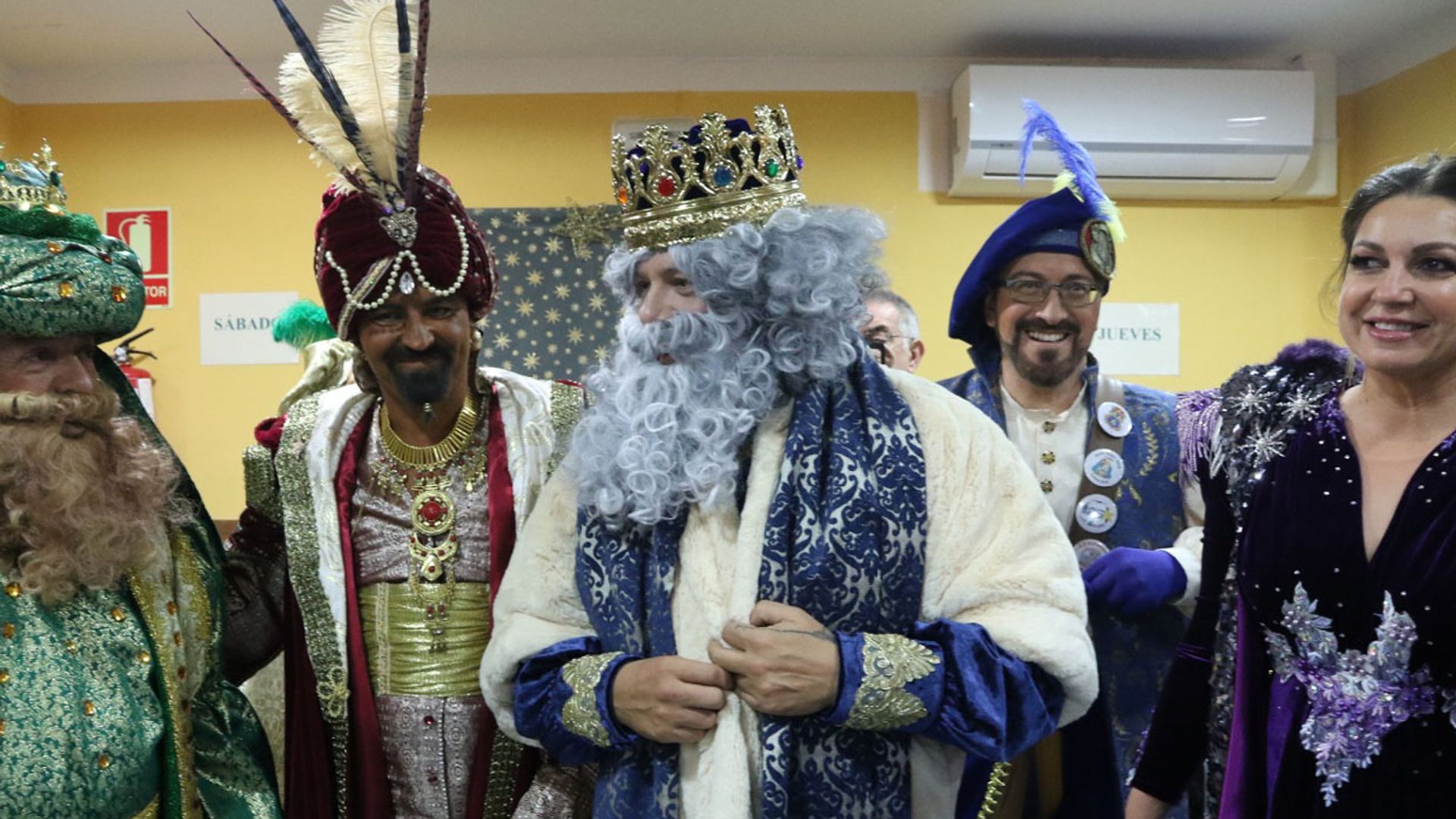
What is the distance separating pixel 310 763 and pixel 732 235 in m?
1.22

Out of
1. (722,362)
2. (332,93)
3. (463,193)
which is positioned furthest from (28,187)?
(463,193)

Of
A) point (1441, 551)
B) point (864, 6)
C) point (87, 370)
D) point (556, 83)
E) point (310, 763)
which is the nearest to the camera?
point (1441, 551)

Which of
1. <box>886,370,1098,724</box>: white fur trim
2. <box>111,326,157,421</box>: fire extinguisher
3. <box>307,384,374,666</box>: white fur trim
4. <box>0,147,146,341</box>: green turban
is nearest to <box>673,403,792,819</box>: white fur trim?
<box>886,370,1098,724</box>: white fur trim

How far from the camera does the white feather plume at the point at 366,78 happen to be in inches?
77.0

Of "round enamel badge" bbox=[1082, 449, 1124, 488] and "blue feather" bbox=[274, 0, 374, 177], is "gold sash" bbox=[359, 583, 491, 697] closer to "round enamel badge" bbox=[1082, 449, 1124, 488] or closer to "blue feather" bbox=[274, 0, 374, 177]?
"blue feather" bbox=[274, 0, 374, 177]

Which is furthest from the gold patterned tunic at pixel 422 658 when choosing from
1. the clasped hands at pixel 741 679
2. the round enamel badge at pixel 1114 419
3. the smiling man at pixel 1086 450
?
the round enamel badge at pixel 1114 419

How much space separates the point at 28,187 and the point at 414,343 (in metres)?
0.63

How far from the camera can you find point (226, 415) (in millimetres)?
5191

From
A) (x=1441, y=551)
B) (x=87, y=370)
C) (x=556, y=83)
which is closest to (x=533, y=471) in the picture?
(x=87, y=370)

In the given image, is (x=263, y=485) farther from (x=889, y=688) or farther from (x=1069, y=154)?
(x=1069, y=154)

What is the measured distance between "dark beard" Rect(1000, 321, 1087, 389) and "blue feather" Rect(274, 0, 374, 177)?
4.28 ft

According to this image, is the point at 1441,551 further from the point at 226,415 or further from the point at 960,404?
the point at 226,415

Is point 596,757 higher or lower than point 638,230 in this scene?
lower

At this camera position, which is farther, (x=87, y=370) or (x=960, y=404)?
(x=87, y=370)
